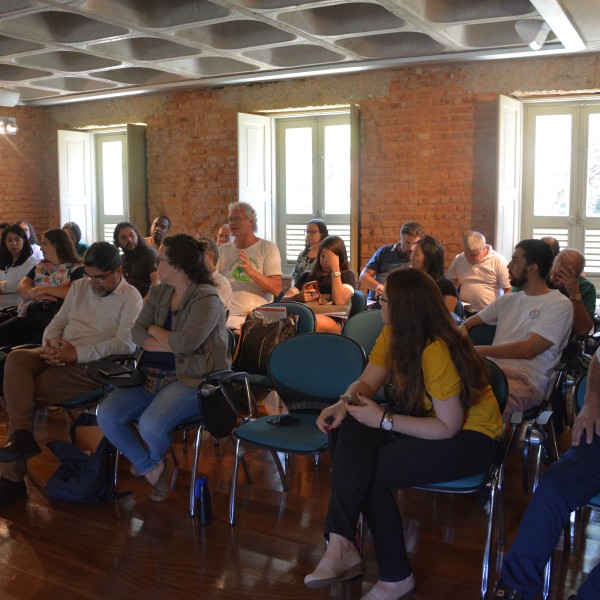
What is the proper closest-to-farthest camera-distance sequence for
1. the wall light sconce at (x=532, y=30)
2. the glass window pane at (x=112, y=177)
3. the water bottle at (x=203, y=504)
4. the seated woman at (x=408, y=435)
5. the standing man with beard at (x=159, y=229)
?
the seated woman at (x=408, y=435) < the water bottle at (x=203, y=504) < the wall light sconce at (x=532, y=30) < the standing man with beard at (x=159, y=229) < the glass window pane at (x=112, y=177)

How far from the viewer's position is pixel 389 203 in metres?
8.93

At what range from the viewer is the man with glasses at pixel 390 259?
6.88 metres

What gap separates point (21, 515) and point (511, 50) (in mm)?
6415

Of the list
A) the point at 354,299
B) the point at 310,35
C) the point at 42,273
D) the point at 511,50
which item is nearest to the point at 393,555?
the point at 354,299

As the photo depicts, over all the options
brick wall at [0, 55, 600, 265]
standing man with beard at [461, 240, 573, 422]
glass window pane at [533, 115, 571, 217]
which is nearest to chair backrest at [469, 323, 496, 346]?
standing man with beard at [461, 240, 573, 422]

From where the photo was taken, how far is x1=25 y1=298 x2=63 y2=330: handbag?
5.58 meters

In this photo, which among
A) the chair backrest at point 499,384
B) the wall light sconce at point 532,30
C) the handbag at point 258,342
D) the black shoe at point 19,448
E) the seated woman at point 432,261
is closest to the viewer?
the chair backrest at point 499,384

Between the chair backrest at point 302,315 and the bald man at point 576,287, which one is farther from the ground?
the bald man at point 576,287

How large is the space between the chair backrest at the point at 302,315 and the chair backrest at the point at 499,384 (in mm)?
1743

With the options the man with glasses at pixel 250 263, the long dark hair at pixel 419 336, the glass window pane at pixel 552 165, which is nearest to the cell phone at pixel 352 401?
the long dark hair at pixel 419 336

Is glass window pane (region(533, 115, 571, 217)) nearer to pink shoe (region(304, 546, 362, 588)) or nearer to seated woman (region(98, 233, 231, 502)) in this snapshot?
seated woman (region(98, 233, 231, 502))

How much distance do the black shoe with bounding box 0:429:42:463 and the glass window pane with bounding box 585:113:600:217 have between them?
268 inches

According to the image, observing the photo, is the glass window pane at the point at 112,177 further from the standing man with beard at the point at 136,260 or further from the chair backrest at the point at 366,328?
the chair backrest at the point at 366,328

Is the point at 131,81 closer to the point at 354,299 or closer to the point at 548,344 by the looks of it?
the point at 354,299
